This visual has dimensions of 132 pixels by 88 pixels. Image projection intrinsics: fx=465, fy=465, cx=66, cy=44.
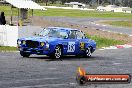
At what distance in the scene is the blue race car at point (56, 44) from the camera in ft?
56.3

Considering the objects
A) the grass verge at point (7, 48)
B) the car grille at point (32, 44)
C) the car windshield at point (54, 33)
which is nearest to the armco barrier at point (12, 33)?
the grass verge at point (7, 48)

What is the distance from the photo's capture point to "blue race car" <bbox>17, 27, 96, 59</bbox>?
17.2 meters

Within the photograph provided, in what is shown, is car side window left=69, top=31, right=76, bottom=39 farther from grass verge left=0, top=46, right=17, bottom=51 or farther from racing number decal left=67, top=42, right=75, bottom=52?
grass verge left=0, top=46, right=17, bottom=51

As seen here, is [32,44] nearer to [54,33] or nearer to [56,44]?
[56,44]

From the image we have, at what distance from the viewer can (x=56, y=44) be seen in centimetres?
1750

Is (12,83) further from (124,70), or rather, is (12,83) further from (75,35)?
(75,35)

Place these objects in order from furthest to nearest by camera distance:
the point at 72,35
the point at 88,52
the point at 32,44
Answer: the point at 88,52 < the point at 72,35 < the point at 32,44

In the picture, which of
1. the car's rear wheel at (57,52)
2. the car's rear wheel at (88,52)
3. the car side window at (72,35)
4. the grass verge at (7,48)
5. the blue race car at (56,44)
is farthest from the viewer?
the grass verge at (7,48)

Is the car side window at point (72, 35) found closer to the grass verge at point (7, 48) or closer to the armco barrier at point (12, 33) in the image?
the grass verge at point (7, 48)

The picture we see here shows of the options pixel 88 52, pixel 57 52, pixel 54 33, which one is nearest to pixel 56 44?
pixel 57 52

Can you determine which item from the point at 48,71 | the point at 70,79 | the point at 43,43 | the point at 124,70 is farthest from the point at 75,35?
the point at 70,79

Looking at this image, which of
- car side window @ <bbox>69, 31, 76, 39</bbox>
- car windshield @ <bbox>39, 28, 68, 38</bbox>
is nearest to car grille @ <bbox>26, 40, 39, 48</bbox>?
car windshield @ <bbox>39, 28, 68, 38</bbox>

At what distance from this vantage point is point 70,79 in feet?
38.4

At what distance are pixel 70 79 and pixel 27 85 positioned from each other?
1.95 metres
